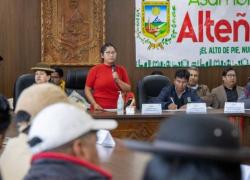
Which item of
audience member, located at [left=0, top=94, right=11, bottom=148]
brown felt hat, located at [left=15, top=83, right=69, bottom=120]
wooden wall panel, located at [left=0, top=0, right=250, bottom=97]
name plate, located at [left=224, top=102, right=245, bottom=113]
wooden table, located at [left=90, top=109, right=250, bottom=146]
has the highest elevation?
wooden wall panel, located at [left=0, top=0, right=250, bottom=97]

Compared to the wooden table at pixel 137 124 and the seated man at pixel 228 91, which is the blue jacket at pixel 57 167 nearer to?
the wooden table at pixel 137 124

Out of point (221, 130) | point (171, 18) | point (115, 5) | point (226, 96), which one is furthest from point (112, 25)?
point (221, 130)

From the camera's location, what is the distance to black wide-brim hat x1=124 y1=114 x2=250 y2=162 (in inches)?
26.9

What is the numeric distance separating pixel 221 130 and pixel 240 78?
7866 mm

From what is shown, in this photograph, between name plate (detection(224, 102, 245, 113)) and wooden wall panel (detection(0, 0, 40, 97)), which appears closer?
name plate (detection(224, 102, 245, 113))

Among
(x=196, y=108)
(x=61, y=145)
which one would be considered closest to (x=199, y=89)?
(x=196, y=108)

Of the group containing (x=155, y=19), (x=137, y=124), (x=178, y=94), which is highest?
(x=155, y=19)

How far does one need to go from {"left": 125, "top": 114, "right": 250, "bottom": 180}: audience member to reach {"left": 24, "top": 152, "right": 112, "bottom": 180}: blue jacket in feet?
1.74

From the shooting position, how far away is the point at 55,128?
49.7 inches

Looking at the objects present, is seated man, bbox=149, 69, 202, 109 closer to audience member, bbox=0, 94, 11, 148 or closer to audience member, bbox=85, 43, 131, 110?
audience member, bbox=85, 43, 131, 110

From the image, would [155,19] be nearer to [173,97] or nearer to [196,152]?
[173,97]

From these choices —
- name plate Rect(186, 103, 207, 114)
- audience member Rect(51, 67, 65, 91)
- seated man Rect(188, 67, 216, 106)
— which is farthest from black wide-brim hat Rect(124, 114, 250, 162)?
seated man Rect(188, 67, 216, 106)

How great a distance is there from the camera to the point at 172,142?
73 cm

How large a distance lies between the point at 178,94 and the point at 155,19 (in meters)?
2.31
